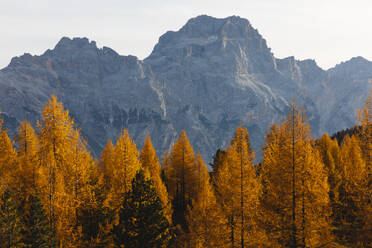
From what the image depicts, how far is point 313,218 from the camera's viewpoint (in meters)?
22.9

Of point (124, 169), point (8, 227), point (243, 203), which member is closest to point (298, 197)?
point (243, 203)

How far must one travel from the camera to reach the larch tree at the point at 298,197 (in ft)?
75.2

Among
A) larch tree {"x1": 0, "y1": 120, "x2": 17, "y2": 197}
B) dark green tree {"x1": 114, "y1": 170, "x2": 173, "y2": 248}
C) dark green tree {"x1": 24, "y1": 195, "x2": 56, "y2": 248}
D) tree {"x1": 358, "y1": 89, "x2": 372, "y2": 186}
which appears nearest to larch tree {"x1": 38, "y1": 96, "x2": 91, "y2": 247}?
dark green tree {"x1": 24, "y1": 195, "x2": 56, "y2": 248}

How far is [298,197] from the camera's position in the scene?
23438 millimetres

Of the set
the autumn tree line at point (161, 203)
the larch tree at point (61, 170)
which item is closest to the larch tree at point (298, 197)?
the autumn tree line at point (161, 203)

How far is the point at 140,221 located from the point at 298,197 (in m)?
10.8

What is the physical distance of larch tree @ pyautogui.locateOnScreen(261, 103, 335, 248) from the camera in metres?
22.9

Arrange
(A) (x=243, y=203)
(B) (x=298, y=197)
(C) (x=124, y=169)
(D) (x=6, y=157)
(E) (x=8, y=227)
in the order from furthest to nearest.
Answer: (D) (x=6, y=157) → (C) (x=124, y=169) → (A) (x=243, y=203) → (B) (x=298, y=197) → (E) (x=8, y=227)

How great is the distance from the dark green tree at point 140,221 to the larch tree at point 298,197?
7.88 metres

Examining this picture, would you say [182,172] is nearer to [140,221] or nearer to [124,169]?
[124,169]

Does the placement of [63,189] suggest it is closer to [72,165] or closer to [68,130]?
[72,165]

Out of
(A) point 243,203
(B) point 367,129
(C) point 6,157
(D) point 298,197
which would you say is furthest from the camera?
(C) point 6,157

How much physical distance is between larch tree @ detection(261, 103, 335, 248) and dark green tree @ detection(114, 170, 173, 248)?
25.9 ft

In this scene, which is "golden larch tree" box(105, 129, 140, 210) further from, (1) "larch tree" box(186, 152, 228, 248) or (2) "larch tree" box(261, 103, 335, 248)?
(2) "larch tree" box(261, 103, 335, 248)
